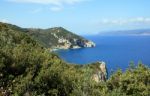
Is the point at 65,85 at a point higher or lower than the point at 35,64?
lower

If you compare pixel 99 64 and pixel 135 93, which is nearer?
pixel 135 93

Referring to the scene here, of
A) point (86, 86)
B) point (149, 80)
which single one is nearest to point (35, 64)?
point (86, 86)

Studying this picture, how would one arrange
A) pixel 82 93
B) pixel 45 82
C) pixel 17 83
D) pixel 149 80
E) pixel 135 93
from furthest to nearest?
pixel 149 80, pixel 135 93, pixel 45 82, pixel 17 83, pixel 82 93

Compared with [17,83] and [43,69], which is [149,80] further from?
[17,83]

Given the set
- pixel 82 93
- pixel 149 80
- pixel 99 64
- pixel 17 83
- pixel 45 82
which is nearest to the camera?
pixel 82 93

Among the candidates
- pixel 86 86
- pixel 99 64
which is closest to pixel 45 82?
pixel 86 86

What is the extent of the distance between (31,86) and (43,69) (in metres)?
2.17

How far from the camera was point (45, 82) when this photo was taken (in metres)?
23.2

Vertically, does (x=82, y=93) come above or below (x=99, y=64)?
above

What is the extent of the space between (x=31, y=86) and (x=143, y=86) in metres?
9.79

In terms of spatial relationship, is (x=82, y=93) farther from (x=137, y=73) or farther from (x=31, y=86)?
(x=137, y=73)

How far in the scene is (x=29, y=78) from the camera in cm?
2209

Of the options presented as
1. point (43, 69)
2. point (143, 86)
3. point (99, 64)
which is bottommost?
point (99, 64)

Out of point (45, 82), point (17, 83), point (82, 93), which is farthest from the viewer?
point (45, 82)
